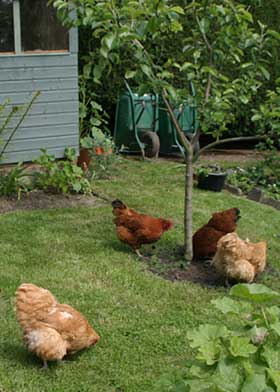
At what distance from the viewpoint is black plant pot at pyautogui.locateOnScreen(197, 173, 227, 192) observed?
26.7 ft

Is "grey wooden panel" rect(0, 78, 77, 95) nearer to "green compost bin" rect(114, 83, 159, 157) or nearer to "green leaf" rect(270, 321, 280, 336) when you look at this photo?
"green compost bin" rect(114, 83, 159, 157)

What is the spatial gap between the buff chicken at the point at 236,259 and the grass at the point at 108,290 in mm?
190

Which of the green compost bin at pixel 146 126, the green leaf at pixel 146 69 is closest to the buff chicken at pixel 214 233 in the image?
the green leaf at pixel 146 69

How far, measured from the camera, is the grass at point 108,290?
372cm

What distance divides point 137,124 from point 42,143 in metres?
2.45

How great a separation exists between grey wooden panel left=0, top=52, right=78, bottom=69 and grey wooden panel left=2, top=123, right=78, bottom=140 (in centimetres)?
76

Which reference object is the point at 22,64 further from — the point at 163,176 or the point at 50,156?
the point at 163,176

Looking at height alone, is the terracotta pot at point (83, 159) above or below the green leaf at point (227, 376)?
below

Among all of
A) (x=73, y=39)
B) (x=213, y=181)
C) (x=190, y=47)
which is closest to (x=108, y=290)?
(x=190, y=47)

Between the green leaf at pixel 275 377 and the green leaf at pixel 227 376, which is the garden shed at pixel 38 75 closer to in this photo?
the green leaf at pixel 227 376

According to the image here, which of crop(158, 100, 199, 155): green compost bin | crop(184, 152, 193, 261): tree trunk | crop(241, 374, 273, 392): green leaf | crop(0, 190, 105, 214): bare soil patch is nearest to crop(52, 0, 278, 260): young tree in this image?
crop(184, 152, 193, 261): tree trunk

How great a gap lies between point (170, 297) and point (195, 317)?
364 mm

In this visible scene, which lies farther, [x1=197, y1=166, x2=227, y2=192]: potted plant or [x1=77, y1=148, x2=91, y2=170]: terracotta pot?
[x1=77, y1=148, x2=91, y2=170]: terracotta pot

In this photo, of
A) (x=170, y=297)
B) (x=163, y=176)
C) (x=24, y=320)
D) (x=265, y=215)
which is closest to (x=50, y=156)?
(x=163, y=176)
